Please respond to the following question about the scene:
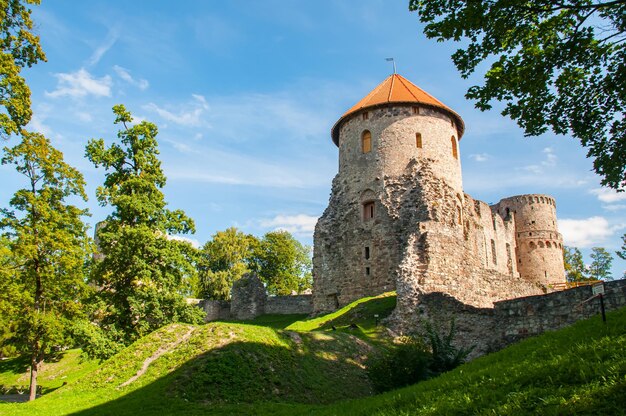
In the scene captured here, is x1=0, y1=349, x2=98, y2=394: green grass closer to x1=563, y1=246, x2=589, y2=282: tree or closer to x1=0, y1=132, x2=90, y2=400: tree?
x1=0, y1=132, x2=90, y2=400: tree

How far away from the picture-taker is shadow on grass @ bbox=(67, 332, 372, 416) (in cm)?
1052

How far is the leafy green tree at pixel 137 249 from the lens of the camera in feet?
65.4

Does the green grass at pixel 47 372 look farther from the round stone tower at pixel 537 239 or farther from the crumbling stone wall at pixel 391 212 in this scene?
the round stone tower at pixel 537 239

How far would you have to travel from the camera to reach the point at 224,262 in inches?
2090

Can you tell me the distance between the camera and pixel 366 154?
2800 centimetres

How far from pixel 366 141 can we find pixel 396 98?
2.82m

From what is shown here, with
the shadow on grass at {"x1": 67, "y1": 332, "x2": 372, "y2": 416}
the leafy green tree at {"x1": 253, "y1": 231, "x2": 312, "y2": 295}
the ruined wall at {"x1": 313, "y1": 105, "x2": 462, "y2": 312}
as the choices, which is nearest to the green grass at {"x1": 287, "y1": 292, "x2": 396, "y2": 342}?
the ruined wall at {"x1": 313, "y1": 105, "x2": 462, "y2": 312}

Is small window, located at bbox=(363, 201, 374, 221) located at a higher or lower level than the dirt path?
higher

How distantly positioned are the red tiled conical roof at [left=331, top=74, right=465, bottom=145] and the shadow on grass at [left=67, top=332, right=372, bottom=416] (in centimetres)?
1691

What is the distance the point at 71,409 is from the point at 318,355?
248 inches

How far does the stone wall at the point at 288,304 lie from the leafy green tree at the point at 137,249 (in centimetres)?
1742

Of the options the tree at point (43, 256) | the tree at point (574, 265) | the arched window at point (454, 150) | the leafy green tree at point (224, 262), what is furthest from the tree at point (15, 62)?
the tree at point (574, 265)

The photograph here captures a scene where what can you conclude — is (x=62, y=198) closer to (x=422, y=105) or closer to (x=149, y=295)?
(x=149, y=295)

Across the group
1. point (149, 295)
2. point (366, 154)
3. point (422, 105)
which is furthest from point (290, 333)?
point (422, 105)
